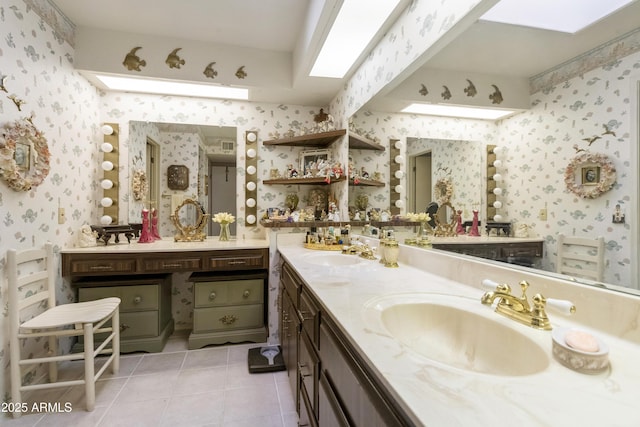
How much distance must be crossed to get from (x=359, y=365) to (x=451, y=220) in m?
0.86

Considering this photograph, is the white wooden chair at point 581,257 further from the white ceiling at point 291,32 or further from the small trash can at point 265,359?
the small trash can at point 265,359

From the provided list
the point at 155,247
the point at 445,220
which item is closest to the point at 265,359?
the point at 155,247

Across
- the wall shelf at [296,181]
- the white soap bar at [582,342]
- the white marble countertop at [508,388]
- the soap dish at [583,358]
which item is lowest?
the white marble countertop at [508,388]

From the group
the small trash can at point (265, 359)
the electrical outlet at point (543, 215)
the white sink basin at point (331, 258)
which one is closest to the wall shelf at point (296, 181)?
the white sink basin at point (331, 258)

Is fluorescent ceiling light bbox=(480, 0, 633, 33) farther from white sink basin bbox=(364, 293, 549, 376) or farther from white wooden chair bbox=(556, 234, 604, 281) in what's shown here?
white sink basin bbox=(364, 293, 549, 376)

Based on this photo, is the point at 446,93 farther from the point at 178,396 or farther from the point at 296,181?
the point at 178,396

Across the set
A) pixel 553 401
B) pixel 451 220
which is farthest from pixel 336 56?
pixel 553 401

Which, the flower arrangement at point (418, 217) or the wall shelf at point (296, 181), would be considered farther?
the wall shelf at point (296, 181)

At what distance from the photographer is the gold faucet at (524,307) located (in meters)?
0.71

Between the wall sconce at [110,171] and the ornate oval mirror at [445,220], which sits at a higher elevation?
the wall sconce at [110,171]

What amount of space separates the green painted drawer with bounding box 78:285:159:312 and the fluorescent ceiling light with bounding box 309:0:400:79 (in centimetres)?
221

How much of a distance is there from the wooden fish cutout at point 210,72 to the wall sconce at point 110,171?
40.3 inches

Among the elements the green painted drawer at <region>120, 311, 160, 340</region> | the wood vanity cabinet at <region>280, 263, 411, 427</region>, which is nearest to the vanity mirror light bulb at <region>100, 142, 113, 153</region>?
the green painted drawer at <region>120, 311, 160, 340</region>

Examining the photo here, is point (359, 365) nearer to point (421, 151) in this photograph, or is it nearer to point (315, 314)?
point (315, 314)
